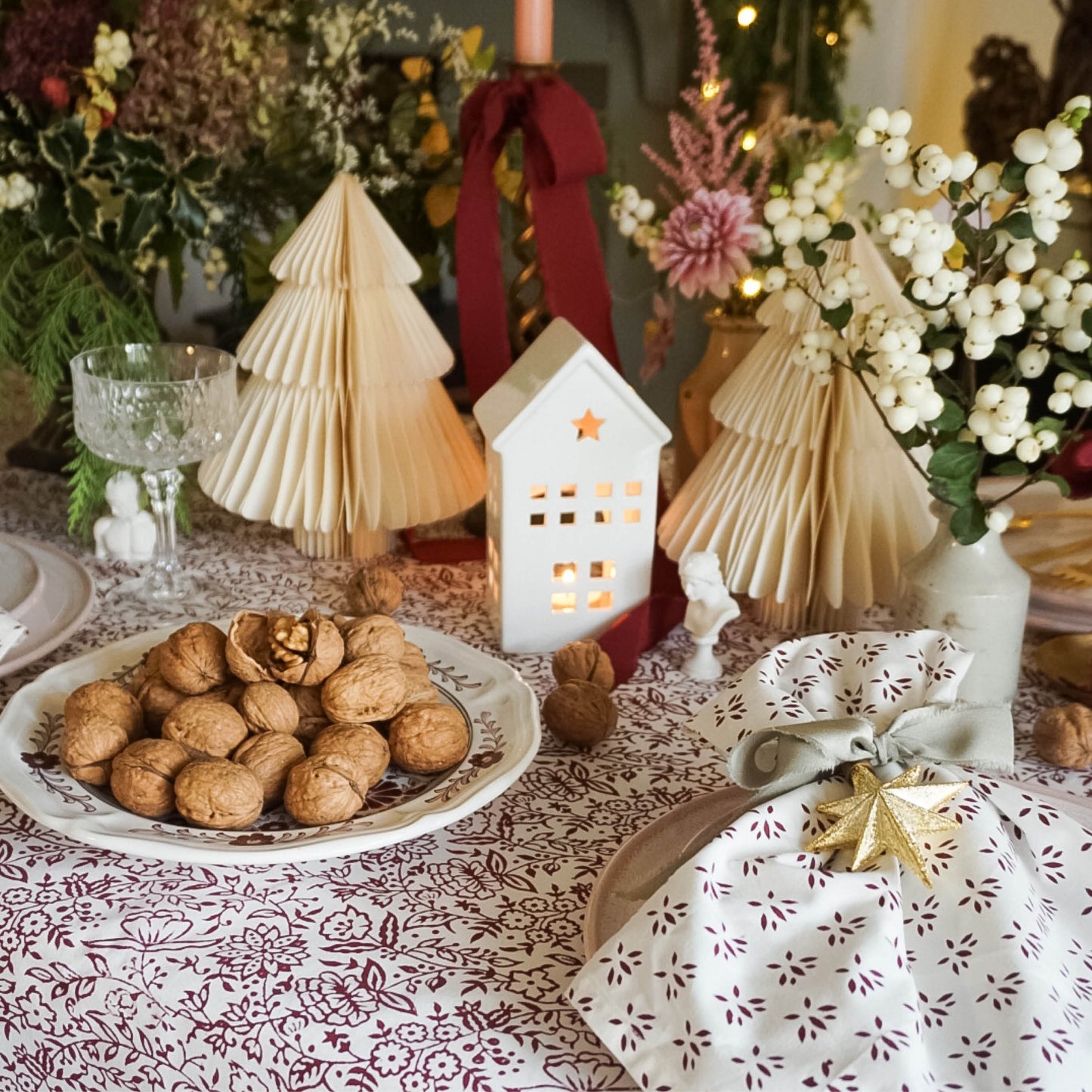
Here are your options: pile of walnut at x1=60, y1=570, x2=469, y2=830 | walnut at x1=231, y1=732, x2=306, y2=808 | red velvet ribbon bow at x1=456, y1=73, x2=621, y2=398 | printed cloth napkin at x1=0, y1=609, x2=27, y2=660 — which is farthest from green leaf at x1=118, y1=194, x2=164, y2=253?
walnut at x1=231, y1=732, x2=306, y2=808

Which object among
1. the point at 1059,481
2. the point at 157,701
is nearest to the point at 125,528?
the point at 157,701

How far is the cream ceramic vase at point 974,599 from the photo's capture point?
0.88 m

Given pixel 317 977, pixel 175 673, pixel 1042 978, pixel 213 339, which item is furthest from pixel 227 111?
pixel 1042 978

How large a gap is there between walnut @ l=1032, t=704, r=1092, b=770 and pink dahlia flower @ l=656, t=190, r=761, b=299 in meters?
0.43

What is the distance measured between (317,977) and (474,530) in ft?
2.08

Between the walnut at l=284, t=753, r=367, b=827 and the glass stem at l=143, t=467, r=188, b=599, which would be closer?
the walnut at l=284, t=753, r=367, b=827

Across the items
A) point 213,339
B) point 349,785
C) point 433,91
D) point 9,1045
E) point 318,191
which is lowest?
point 9,1045

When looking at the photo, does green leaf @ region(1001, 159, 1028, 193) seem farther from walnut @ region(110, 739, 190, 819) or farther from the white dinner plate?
the white dinner plate

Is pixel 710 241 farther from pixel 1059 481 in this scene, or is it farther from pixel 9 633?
Answer: pixel 9 633

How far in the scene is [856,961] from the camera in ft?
1.89

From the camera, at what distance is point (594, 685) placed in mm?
870

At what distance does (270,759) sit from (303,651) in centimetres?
7

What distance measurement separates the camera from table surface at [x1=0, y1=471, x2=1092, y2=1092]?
0.61 meters

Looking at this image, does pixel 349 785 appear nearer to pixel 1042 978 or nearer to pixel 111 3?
pixel 1042 978
